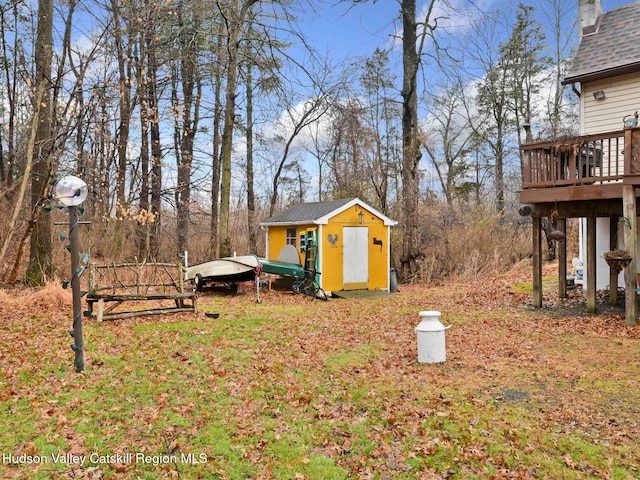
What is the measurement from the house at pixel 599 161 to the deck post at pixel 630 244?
1cm

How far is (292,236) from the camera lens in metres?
14.5

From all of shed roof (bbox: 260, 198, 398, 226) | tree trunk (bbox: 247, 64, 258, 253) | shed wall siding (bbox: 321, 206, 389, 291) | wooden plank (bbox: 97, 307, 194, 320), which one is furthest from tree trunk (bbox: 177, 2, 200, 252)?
wooden plank (bbox: 97, 307, 194, 320)

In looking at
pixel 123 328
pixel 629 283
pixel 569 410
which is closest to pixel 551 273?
pixel 629 283

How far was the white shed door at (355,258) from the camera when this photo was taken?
13.8 meters

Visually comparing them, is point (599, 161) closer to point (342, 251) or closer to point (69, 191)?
point (342, 251)

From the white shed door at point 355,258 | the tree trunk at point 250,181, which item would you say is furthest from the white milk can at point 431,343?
the tree trunk at point 250,181

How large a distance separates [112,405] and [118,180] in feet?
35.4

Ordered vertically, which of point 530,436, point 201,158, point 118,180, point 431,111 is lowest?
point 530,436

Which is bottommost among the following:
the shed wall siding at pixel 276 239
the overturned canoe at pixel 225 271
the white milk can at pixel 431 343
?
the white milk can at pixel 431 343

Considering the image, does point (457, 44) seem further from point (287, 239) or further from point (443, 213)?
point (287, 239)

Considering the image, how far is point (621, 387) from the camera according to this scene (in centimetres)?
524

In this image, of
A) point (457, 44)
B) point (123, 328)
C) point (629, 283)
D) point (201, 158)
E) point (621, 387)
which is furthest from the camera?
point (201, 158)

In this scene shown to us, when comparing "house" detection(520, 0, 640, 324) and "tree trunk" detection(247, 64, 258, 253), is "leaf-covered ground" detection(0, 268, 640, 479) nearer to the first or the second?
"house" detection(520, 0, 640, 324)

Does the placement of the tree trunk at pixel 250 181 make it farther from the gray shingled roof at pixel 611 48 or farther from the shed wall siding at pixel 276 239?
the gray shingled roof at pixel 611 48
